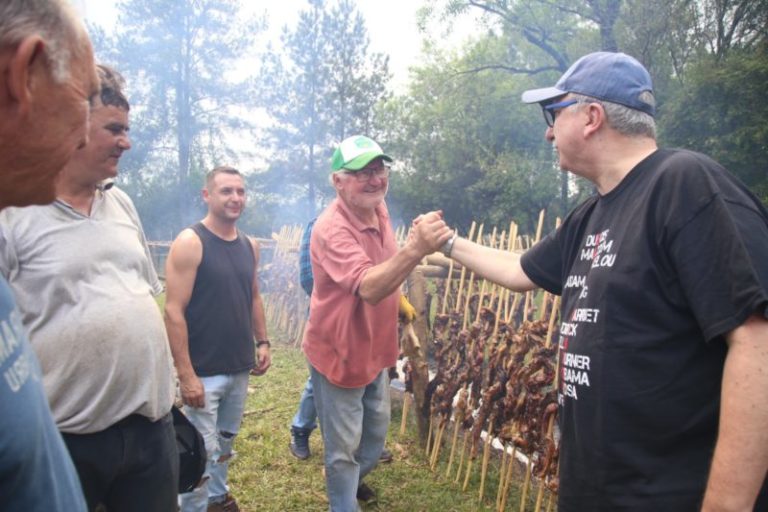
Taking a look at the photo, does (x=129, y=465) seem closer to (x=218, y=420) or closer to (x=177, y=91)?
(x=218, y=420)

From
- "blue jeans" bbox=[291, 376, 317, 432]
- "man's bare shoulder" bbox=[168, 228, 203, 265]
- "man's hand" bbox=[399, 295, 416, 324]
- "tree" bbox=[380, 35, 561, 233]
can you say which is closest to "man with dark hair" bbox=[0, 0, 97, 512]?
"man's bare shoulder" bbox=[168, 228, 203, 265]

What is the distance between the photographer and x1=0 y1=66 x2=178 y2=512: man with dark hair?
6.20 feet

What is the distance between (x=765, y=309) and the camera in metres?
1.30

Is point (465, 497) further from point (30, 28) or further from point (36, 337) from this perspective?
point (30, 28)

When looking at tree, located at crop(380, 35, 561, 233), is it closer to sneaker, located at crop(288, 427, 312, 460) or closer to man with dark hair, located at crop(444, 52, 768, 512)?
sneaker, located at crop(288, 427, 312, 460)

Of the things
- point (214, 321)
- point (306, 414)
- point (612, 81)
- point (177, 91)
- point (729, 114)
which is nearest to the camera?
point (612, 81)

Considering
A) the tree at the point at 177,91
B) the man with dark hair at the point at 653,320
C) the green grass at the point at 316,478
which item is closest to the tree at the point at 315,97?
the tree at the point at 177,91

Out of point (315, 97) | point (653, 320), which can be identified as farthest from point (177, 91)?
point (653, 320)

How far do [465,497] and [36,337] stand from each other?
10.6ft

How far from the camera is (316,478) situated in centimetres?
430

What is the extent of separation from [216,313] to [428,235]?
1546mm

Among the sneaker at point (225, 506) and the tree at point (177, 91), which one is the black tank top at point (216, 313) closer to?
the sneaker at point (225, 506)

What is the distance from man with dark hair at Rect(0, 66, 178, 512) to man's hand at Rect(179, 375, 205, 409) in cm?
78

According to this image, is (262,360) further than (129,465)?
Yes
